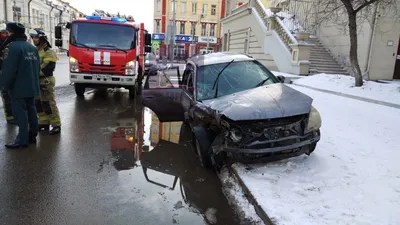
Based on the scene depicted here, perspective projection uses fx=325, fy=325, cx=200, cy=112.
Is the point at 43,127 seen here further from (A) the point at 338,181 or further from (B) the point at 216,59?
(A) the point at 338,181

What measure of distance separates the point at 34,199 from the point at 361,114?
746cm

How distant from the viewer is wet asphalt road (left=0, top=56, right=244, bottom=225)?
362 cm

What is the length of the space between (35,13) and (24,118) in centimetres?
5679

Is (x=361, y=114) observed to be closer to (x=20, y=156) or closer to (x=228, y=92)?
(x=228, y=92)

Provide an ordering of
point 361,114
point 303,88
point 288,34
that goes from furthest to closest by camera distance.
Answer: point 288,34
point 303,88
point 361,114

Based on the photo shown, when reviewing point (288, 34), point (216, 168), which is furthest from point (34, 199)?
point (288, 34)

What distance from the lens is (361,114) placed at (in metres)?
8.16

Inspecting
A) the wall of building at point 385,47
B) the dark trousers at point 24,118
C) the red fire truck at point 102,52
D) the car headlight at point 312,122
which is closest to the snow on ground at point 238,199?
the car headlight at point 312,122

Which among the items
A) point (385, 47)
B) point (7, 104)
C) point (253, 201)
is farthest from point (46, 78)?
point (385, 47)

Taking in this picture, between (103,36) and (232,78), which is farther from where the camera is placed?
(103,36)

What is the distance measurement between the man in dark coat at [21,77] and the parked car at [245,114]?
276 cm

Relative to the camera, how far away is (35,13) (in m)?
54.1

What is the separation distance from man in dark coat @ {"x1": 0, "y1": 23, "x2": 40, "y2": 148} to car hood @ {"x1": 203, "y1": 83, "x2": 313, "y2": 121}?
306cm

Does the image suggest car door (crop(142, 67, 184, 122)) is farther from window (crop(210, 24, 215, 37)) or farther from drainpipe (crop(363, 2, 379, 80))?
window (crop(210, 24, 215, 37))
